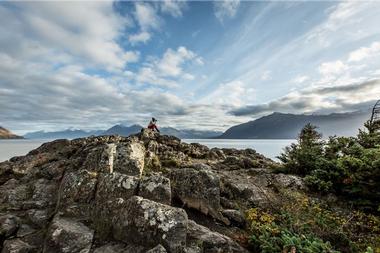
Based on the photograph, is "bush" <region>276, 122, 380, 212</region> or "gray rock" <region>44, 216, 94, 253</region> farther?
"bush" <region>276, 122, 380, 212</region>

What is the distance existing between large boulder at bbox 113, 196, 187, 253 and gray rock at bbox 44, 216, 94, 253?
1002 millimetres

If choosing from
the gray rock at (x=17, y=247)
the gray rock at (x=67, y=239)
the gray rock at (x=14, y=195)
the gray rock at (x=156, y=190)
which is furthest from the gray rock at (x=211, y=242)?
the gray rock at (x=14, y=195)

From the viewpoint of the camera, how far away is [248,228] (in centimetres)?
1112

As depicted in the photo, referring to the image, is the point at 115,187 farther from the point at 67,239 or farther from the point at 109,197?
the point at 67,239

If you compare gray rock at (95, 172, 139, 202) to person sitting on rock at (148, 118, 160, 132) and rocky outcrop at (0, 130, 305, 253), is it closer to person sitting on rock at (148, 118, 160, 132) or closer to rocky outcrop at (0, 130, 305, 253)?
rocky outcrop at (0, 130, 305, 253)

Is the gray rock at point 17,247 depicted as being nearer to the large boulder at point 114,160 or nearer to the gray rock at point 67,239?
the gray rock at point 67,239

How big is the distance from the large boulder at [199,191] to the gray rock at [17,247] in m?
5.98

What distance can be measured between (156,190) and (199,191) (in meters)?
2.22

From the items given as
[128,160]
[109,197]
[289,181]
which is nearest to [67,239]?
[109,197]

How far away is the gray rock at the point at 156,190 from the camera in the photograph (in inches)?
433

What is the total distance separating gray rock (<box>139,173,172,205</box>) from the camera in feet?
36.1

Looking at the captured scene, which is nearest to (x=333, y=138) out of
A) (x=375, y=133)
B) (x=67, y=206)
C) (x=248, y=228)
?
(x=375, y=133)

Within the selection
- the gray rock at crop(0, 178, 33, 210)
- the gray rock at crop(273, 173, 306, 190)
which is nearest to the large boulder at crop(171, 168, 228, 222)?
the gray rock at crop(273, 173, 306, 190)

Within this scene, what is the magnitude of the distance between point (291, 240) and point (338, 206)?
19.0 ft
